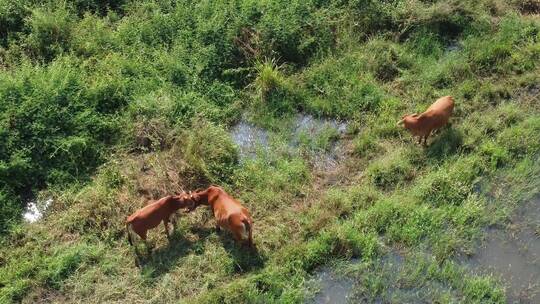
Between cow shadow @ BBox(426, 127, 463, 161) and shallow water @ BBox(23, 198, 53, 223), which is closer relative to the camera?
shallow water @ BBox(23, 198, 53, 223)

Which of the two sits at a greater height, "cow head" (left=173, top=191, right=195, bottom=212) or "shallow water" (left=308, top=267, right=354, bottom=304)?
"cow head" (left=173, top=191, right=195, bottom=212)

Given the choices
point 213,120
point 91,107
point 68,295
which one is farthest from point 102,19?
point 68,295

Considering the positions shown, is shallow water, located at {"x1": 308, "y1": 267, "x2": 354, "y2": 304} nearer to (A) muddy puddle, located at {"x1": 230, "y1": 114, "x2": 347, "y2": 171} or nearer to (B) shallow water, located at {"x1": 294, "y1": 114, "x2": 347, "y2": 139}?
(A) muddy puddle, located at {"x1": 230, "y1": 114, "x2": 347, "y2": 171}

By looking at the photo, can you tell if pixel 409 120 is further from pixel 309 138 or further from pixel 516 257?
pixel 516 257

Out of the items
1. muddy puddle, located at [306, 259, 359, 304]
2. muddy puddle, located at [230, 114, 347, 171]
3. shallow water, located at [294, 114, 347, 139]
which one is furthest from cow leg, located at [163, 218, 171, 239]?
shallow water, located at [294, 114, 347, 139]

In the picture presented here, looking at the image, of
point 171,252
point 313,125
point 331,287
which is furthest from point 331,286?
point 313,125

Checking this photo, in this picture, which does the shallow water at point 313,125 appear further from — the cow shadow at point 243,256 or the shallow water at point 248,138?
the cow shadow at point 243,256

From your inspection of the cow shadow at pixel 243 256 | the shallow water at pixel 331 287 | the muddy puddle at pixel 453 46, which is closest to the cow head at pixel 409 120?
the shallow water at pixel 331 287
